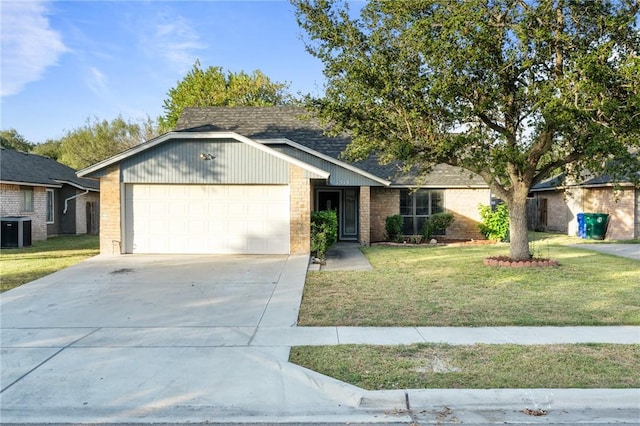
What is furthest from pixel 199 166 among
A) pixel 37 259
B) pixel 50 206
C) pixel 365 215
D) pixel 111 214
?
pixel 50 206

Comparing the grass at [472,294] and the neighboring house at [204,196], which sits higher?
the neighboring house at [204,196]

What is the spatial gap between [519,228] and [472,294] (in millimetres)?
4600

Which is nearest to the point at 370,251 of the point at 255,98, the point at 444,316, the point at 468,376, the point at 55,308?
the point at 444,316

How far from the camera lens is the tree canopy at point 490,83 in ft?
32.6

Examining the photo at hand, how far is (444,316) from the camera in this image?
24.5 ft

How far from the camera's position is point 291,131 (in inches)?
831

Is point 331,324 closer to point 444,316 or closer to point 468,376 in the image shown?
point 444,316

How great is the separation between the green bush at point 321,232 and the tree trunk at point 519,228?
18.1 ft

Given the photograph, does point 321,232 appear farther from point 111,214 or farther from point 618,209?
point 618,209

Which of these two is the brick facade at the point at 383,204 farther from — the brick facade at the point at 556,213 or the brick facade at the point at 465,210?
the brick facade at the point at 556,213

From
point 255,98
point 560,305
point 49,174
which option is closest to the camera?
point 560,305

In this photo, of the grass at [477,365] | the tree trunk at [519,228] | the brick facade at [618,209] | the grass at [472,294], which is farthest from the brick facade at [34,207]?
the brick facade at [618,209]

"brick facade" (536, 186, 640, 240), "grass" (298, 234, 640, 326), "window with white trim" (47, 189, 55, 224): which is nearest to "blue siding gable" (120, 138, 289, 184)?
"grass" (298, 234, 640, 326)

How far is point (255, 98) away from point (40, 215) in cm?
2079
